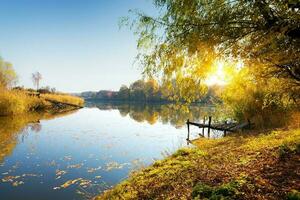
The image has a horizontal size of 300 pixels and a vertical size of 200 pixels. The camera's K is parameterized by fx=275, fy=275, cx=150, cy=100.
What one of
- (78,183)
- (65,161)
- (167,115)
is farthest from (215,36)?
(167,115)

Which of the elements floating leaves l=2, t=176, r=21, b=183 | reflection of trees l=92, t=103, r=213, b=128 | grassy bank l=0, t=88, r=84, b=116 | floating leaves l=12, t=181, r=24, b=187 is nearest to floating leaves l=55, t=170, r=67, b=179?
floating leaves l=12, t=181, r=24, b=187

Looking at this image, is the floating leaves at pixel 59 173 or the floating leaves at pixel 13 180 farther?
the floating leaves at pixel 59 173

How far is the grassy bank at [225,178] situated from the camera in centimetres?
574

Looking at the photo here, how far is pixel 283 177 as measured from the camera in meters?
6.26

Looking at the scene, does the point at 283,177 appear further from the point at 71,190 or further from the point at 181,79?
the point at 71,190

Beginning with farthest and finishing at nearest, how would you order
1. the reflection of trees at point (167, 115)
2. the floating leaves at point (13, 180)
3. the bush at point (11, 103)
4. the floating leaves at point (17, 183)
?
the reflection of trees at point (167, 115)
the bush at point (11, 103)
the floating leaves at point (13, 180)
the floating leaves at point (17, 183)

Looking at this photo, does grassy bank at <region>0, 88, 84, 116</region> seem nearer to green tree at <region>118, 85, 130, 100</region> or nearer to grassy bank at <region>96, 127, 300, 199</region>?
grassy bank at <region>96, 127, 300, 199</region>

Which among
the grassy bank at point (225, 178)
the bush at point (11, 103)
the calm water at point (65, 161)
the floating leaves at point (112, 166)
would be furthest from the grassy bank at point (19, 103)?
the grassy bank at point (225, 178)

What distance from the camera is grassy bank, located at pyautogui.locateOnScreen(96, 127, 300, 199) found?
5742mm

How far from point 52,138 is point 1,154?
594 cm

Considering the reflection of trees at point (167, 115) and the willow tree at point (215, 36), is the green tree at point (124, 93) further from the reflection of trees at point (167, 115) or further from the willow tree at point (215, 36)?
the willow tree at point (215, 36)

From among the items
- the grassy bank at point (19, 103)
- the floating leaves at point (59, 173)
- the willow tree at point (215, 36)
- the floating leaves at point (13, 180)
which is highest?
the willow tree at point (215, 36)

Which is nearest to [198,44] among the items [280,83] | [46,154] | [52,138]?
[280,83]

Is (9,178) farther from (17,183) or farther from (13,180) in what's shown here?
(17,183)
